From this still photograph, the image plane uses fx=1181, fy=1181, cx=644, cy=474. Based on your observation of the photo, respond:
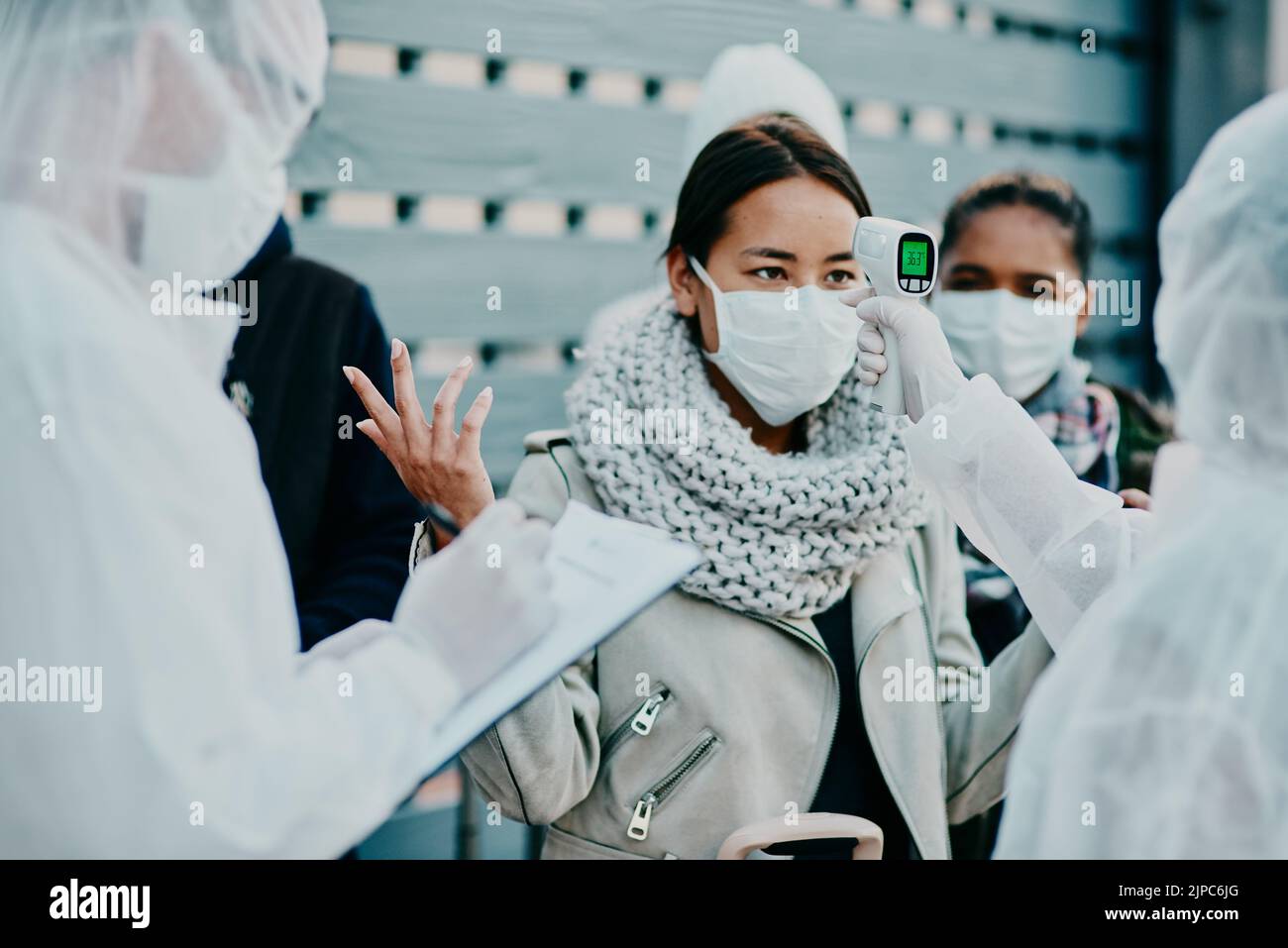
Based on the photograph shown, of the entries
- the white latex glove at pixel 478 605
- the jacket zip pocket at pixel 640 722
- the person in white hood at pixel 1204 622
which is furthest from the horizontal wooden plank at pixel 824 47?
the person in white hood at pixel 1204 622

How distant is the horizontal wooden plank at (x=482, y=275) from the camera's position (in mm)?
2746

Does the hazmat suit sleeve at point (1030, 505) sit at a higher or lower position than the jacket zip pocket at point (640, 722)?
higher

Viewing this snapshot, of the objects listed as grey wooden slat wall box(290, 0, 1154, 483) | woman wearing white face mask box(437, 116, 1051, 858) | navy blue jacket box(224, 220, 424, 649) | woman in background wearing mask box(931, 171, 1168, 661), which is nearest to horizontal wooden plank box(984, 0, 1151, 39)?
grey wooden slat wall box(290, 0, 1154, 483)

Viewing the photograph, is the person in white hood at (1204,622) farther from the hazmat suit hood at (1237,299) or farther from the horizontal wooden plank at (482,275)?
the horizontal wooden plank at (482,275)

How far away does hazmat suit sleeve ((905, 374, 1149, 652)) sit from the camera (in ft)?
4.79

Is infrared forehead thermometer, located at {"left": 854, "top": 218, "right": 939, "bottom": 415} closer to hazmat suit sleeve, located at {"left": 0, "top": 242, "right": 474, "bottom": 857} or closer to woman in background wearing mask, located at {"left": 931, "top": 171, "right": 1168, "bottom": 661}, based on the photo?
woman in background wearing mask, located at {"left": 931, "top": 171, "right": 1168, "bottom": 661}

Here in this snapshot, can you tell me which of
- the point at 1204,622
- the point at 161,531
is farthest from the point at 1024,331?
the point at 161,531

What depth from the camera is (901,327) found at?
1580 mm

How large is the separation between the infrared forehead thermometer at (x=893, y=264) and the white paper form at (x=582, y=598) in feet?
1.66

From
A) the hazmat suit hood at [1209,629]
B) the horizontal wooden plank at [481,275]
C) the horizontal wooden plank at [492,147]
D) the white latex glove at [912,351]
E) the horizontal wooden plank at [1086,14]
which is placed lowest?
the hazmat suit hood at [1209,629]

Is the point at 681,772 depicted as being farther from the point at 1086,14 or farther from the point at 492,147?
the point at 1086,14

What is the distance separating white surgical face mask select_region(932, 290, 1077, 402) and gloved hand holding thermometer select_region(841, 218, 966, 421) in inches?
21.9

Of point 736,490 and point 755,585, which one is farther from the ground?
point 736,490

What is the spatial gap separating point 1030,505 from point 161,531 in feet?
3.35
